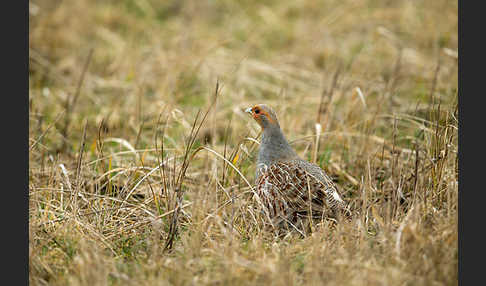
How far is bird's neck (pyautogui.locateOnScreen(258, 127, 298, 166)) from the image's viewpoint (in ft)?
14.9

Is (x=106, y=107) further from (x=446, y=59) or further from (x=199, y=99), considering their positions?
(x=446, y=59)

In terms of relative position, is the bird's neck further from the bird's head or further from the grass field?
the grass field

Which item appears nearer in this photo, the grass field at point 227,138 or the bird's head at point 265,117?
the grass field at point 227,138

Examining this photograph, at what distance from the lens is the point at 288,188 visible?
169 inches

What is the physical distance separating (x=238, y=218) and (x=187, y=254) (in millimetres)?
946

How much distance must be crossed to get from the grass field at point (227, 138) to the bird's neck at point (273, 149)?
18cm

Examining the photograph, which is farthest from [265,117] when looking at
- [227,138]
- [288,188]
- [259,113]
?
[227,138]

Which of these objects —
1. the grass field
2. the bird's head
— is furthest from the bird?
the grass field

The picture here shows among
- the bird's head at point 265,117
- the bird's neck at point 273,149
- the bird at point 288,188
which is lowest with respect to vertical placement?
the bird at point 288,188

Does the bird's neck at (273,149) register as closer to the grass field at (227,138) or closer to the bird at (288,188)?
the bird at (288,188)

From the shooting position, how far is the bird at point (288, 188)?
4.17 m

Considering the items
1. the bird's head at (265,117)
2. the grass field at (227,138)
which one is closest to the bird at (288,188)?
the bird's head at (265,117)

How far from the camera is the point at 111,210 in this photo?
4.23 metres

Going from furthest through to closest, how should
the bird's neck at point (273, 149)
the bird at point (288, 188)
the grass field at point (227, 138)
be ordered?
the bird's neck at point (273, 149) < the bird at point (288, 188) < the grass field at point (227, 138)
